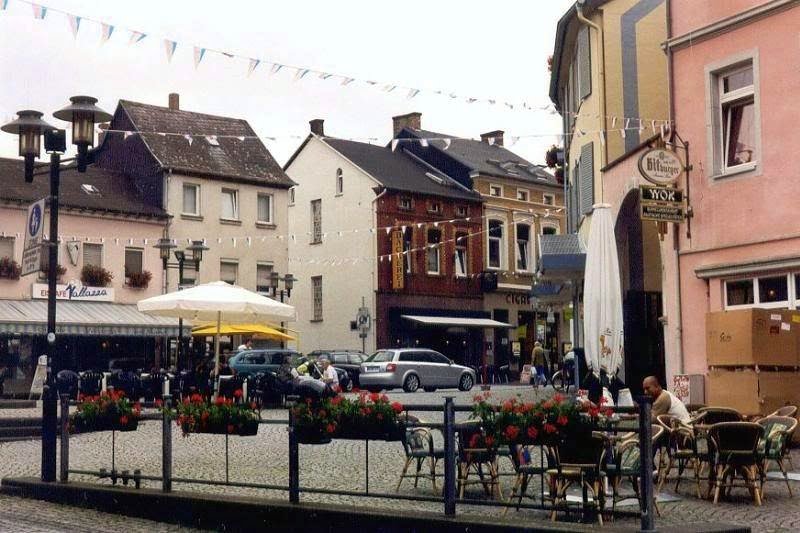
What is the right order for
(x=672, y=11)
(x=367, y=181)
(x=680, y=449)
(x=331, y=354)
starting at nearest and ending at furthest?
1. (x=680, y=449)
2. (x=672, y=11)
3. (x=331, y=354)
4. (x=367, y=181)

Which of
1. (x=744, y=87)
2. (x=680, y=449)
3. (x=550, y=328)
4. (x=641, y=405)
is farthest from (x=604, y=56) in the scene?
(x=550, y=328)

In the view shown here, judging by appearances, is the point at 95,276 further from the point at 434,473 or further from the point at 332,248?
the point at 434,473

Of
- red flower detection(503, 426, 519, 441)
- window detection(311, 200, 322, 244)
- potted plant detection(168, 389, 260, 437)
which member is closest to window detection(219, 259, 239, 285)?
window detection(311, 200, 322, 244)

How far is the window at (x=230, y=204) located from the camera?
160ft

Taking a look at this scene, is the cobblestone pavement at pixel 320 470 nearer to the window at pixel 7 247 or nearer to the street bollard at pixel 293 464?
the street bollard at pixel 293 464

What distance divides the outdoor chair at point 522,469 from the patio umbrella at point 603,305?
3.72 meters

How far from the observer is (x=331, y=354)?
40438 mm

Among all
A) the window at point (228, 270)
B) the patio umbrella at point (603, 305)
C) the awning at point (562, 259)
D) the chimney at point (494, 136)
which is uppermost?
the chimney at point (494, 136)

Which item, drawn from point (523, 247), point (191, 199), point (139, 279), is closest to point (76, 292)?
point (139, 279)

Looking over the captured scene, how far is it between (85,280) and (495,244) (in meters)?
20.4

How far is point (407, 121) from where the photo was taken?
59250mm

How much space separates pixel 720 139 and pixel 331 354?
23812mm

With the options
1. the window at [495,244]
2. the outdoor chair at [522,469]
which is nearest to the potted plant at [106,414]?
the outdoor chair at [522,469]

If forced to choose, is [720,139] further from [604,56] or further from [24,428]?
[24,428]
